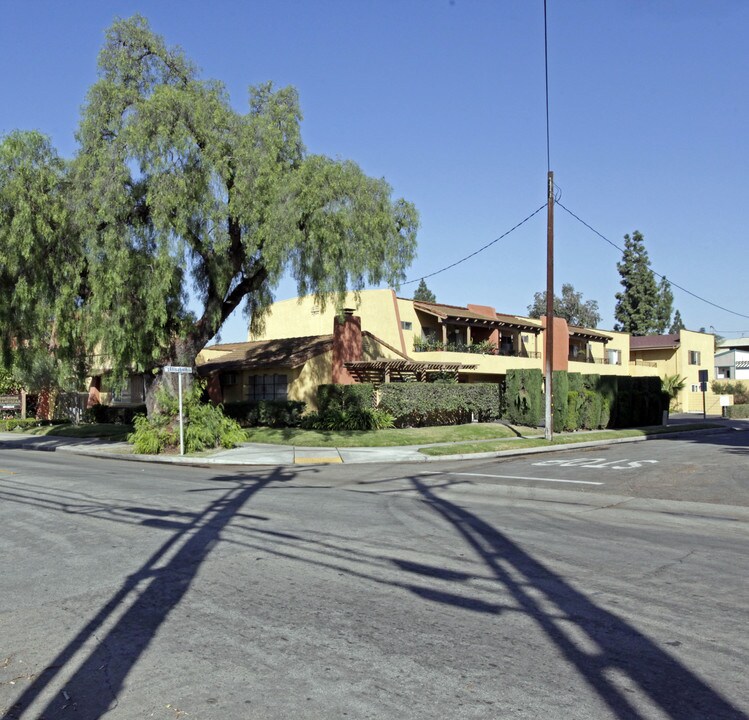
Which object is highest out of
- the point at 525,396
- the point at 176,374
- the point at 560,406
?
A: the point at 176,374

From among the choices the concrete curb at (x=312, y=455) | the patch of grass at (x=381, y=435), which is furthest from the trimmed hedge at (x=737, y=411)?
the concrete curb at (x=312, y=455)

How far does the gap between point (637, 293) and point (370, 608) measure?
8018cm

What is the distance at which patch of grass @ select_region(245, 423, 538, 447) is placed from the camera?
25.1m

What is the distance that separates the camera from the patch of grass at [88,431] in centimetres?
3269

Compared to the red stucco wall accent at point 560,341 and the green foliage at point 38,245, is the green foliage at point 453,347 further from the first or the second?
the green foliage at point 38,245

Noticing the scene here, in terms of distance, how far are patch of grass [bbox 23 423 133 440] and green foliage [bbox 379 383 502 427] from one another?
11.8 m

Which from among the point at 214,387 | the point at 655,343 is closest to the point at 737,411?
the point at 655,343

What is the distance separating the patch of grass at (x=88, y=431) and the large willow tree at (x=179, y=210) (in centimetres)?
1073

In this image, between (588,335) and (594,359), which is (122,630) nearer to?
(588,335)

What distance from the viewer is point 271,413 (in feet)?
104

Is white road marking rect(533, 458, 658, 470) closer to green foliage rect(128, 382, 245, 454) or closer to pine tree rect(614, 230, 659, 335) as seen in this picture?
green foliage rect(128, 382, 245, 454)

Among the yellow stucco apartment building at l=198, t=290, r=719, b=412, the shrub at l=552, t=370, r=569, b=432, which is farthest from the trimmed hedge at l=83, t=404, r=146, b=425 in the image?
the shrub at l=552, t=370, r=569, b=432

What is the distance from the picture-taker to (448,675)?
4488 millimetres

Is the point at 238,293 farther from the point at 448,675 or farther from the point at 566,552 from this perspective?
the point at 448,675
